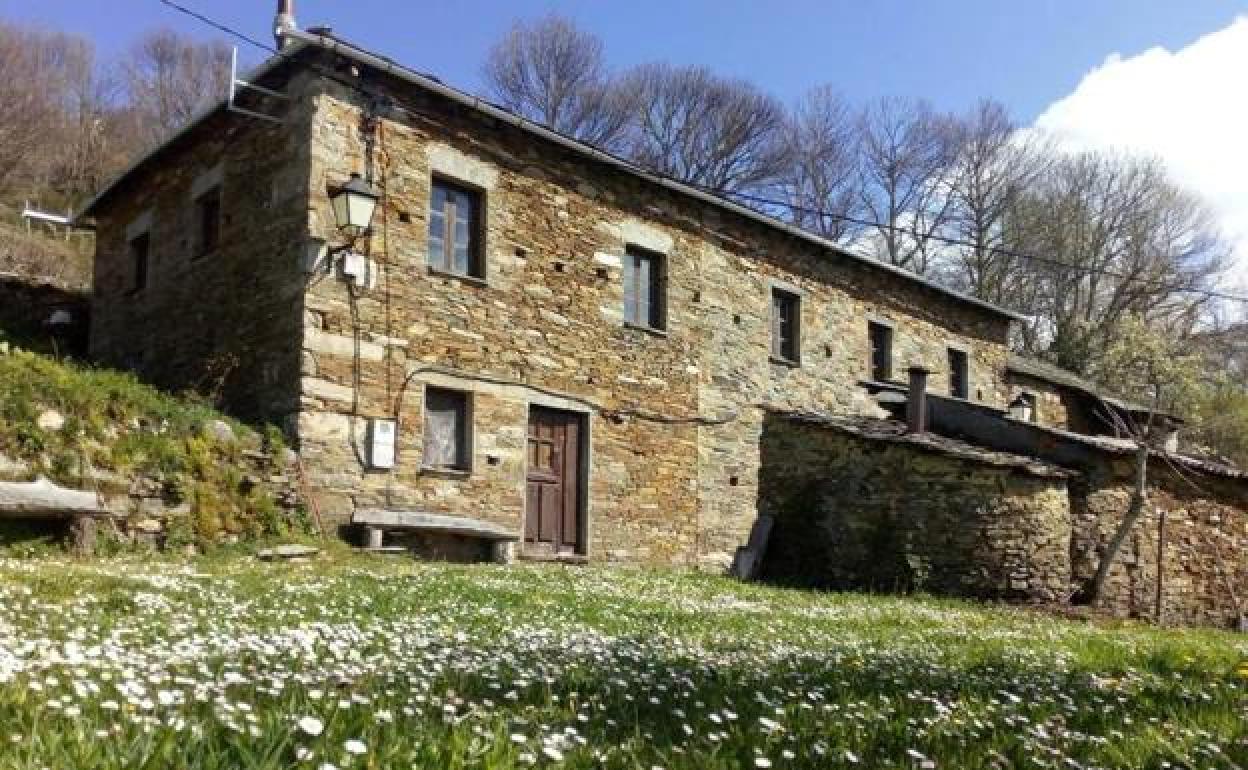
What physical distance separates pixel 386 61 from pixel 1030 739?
11.6 m

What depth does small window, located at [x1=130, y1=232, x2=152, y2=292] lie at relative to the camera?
16.4 meters

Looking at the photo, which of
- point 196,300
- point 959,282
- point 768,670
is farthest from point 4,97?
point 768,670

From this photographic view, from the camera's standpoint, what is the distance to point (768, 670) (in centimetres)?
455

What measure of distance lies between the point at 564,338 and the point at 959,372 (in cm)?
1176

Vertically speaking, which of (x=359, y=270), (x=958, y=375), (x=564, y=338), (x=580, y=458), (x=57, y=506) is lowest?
(x=57, y=506)

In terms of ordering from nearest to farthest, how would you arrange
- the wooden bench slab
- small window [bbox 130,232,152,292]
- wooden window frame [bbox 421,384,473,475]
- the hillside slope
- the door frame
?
the wooden bench slab → the hillside slope → wooden window frame [bbox 421,384,473,475] → the door frame → small window [bbox 130,232,152,292]

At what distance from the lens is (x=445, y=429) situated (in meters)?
13.3

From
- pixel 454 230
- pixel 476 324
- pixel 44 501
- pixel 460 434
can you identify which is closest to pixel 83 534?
pixel 44 501

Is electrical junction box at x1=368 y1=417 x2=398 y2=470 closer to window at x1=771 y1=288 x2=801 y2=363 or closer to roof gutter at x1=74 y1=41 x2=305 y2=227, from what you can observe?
roof gutter at x1=74 y1=41 x2=305 y2=227

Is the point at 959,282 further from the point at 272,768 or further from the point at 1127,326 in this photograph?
the point at 272,768

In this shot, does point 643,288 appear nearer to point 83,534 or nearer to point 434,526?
point 434,526

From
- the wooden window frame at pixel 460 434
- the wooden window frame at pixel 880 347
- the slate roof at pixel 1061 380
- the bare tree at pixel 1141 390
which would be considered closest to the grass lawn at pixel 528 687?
the wooden window frame at pixel 460 434

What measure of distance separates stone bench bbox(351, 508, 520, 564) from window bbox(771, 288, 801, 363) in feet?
23.8

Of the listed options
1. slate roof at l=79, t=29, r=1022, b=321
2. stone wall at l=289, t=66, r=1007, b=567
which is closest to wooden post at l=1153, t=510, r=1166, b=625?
stone wall at l=289, t=66, r=1007, b=567
